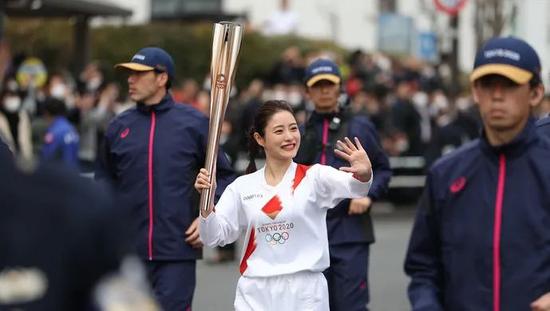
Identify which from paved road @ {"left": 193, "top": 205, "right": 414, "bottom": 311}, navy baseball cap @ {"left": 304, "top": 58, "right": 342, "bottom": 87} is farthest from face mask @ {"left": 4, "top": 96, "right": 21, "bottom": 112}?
navy baseball cap @ {"left": 304, "top": 58, "right": 342, "bottom": 87}

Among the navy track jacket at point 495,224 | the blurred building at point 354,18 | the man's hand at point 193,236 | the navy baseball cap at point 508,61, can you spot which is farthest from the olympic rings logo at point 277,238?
the blurred building at point 354,18

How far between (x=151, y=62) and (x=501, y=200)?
420 cm

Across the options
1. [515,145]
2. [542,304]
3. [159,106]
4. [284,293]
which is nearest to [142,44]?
[159,106]

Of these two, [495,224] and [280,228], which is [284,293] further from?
[495,224]

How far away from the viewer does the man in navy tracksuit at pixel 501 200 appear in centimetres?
477

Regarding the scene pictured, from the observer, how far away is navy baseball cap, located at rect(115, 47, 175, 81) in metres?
8.63

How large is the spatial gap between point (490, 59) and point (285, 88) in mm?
19180

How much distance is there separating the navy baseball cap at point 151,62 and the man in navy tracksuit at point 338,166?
3.27ft

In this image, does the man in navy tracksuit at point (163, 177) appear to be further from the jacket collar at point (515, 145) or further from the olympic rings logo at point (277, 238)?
the jacket collar at point (515, 145)

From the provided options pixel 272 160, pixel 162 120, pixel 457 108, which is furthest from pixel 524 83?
pixel 457 108

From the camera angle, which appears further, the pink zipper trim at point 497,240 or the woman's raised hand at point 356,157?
the woman's raised hand at point 356,157

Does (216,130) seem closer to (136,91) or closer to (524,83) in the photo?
(136,91)

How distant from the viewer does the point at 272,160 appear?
7.35 metres

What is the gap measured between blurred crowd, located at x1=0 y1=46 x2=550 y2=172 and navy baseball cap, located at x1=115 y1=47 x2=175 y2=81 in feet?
16.6
